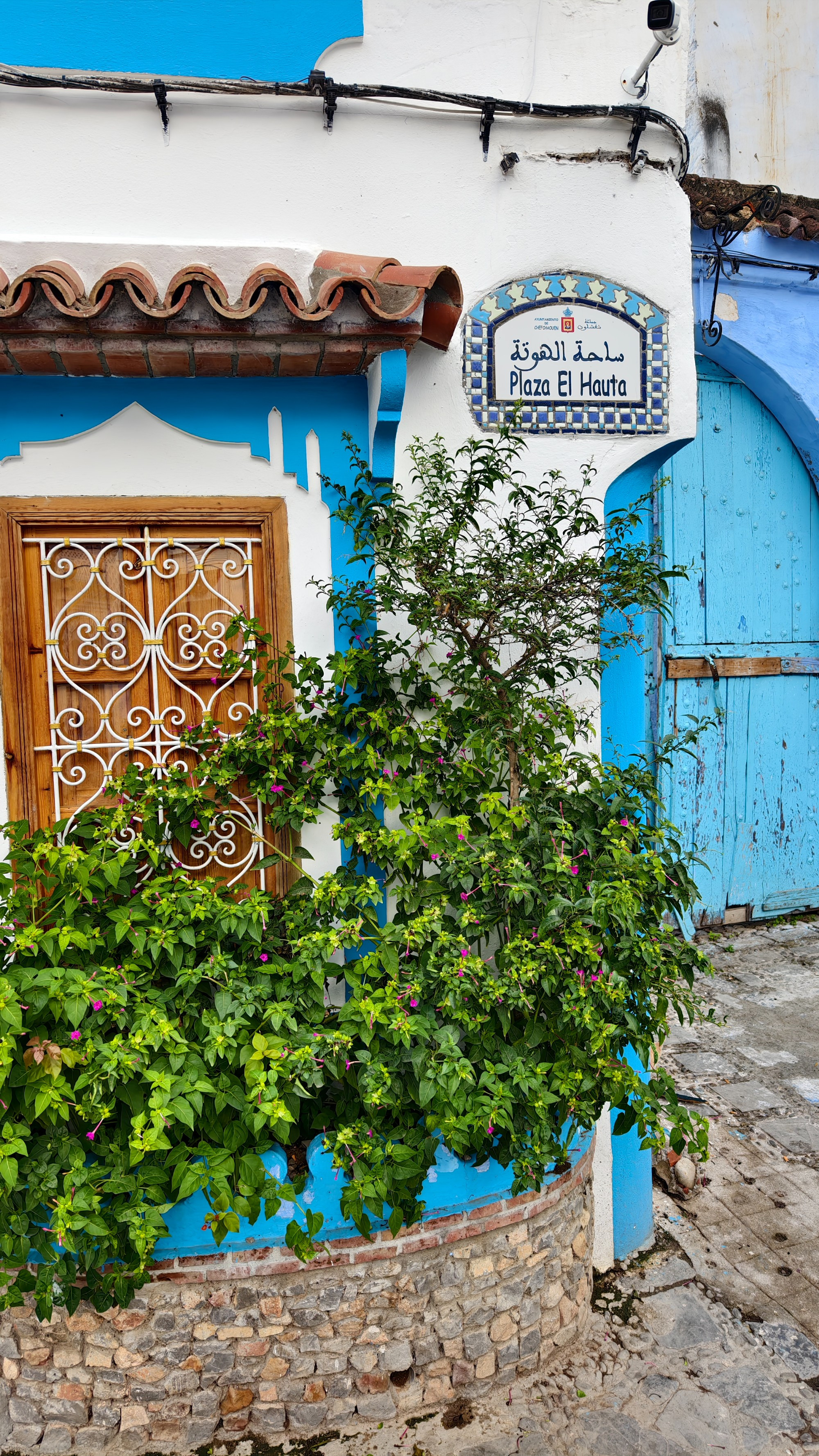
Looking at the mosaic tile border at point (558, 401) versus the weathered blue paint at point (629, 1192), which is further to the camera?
the weathered blue paint at point (629, 1192)

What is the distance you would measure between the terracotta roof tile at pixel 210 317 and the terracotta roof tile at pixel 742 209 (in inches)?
131

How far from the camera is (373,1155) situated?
2354 millimetres

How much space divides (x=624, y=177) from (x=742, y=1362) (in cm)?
399

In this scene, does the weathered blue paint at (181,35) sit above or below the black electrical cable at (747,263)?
below

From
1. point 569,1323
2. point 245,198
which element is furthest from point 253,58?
point 569,1323

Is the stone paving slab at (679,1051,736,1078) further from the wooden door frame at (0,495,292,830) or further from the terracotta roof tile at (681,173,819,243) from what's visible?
the terracotta roof tile at (681,173,819,243)

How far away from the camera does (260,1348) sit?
2.44 meters

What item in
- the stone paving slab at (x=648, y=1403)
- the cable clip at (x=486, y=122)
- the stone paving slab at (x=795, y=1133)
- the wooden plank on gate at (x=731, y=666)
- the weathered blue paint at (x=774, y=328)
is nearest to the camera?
the stone paving slab at (x=648, y=1403)

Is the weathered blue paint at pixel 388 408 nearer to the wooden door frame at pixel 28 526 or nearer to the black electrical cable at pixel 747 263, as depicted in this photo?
the wooden door frame at pixel 28 526

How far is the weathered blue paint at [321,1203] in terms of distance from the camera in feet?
7.73

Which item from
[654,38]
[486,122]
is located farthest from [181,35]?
[654,38]

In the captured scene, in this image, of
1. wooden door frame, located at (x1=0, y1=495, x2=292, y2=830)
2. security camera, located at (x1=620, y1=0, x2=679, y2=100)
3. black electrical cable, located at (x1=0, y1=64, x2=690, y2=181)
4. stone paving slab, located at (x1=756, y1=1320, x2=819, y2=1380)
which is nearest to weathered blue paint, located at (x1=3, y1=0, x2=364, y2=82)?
black electrical cable, located at (x1=0, y1=64, x2=690, y2=181)

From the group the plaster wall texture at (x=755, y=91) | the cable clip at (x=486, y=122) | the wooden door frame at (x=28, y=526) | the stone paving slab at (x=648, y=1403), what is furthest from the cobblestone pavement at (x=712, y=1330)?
the plaster wall texture at (x=755, y=91)

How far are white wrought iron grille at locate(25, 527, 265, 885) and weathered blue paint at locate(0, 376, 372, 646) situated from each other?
0.99 feet
